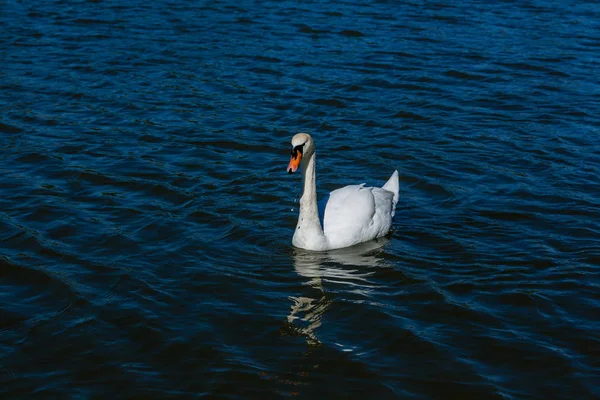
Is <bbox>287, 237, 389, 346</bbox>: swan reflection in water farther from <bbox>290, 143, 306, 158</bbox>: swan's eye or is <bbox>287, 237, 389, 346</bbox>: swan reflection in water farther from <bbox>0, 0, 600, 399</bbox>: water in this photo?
<bbox>290, 143, 306, 158</bbox>: swan's eye

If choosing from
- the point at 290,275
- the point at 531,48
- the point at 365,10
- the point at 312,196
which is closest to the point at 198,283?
the point at 290,275

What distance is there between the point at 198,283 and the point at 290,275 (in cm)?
104

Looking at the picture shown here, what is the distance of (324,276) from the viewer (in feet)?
32.2

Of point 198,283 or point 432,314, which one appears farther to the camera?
point 198,283

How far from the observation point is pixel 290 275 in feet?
32.2

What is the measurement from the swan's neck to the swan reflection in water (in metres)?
0.12

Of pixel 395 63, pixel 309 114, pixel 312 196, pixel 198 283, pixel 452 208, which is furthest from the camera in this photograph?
pixel 395 63

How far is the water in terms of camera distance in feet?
26.1

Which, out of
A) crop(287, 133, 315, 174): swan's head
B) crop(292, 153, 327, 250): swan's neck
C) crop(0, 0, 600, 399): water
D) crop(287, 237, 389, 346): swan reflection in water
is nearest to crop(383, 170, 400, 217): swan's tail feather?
crop(0, 0, 600, 399): water

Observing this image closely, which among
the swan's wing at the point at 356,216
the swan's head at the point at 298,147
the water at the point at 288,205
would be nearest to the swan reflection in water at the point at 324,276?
the water at the point at 288,205

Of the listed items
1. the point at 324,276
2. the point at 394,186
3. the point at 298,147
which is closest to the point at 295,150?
the point at 298,147

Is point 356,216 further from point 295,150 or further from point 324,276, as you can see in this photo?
point 295,150

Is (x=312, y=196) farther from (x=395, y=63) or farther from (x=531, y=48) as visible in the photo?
(x=531, y=48)

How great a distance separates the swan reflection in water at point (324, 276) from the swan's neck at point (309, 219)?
0.39 feet
